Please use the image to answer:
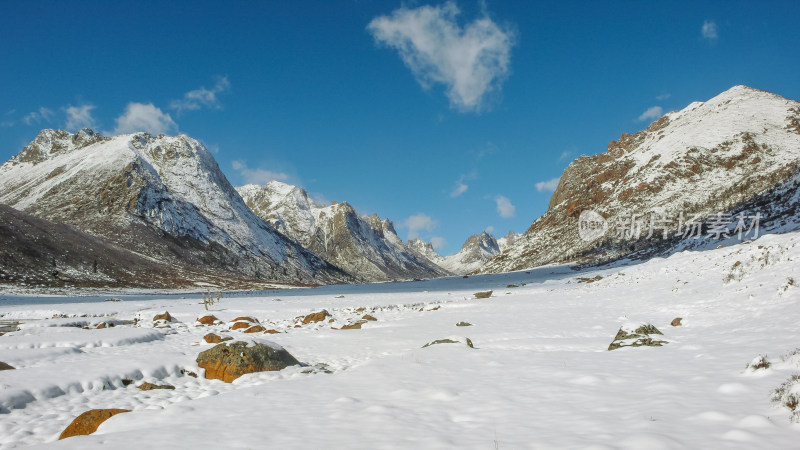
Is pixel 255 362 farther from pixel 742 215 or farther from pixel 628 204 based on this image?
pixel 628 204

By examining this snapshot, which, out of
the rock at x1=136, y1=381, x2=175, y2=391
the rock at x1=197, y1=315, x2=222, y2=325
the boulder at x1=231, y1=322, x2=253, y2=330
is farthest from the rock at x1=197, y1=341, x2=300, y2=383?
the rock at x1=197, y1=315, x2=222, y2=325

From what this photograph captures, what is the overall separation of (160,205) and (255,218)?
48.5m

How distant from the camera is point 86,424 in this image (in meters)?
6.84

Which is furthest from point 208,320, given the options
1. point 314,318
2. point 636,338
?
point 636,338

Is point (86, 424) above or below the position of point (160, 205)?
below

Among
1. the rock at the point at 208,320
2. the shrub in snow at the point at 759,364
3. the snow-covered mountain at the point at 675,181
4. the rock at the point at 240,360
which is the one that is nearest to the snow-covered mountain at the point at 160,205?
the rock at the point at 208,320

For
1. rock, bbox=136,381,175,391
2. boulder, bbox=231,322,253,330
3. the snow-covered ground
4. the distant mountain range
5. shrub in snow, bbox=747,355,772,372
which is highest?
the distant mountain range

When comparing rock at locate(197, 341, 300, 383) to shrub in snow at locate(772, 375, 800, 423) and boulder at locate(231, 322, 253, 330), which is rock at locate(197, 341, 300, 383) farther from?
shrub in snow at locate(772, 375, 800, 423)

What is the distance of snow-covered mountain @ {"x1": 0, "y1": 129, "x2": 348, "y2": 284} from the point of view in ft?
374

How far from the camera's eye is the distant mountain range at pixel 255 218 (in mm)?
66938

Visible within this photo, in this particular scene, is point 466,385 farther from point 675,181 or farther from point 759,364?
point 675,181

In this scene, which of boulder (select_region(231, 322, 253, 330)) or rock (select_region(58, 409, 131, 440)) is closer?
rock (select_region(58, 409, 131, 440))

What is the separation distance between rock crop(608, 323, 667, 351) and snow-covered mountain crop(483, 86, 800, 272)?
4798 cm

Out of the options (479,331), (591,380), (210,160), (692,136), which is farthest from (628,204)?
(210,160)
